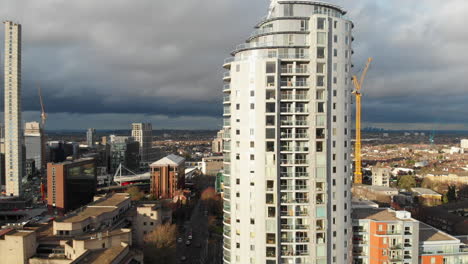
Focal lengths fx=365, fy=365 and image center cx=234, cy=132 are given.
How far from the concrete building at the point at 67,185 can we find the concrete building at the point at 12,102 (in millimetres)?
26476

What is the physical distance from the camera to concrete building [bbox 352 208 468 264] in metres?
39.6

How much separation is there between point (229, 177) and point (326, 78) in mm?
13467

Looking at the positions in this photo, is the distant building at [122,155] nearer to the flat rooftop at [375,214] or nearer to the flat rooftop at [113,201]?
the flat rooftop at [113,201]

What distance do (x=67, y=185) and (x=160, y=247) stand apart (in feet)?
152

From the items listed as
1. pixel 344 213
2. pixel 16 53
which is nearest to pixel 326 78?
pixel 344 213

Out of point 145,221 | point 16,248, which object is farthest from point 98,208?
point 16,248

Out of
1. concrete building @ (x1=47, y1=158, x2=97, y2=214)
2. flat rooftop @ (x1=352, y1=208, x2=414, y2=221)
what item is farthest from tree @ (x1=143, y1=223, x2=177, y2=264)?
concrete building @ (x1=47, y1=158, x2=97, y2=214)

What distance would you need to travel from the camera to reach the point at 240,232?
35.0 meters

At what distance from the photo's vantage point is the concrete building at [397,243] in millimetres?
39625

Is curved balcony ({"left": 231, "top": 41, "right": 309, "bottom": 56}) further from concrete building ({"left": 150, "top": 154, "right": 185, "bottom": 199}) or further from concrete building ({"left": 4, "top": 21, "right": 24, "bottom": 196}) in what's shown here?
concrete building ({"left": 4, "top": 21, "right": 24, "bottom": 196})

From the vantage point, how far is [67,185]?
297 ft

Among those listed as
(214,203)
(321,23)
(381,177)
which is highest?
(321,23)

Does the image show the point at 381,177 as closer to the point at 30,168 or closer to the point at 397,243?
the point at 397,243

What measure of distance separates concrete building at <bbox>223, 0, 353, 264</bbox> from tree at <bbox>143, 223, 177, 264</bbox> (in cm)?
2200
